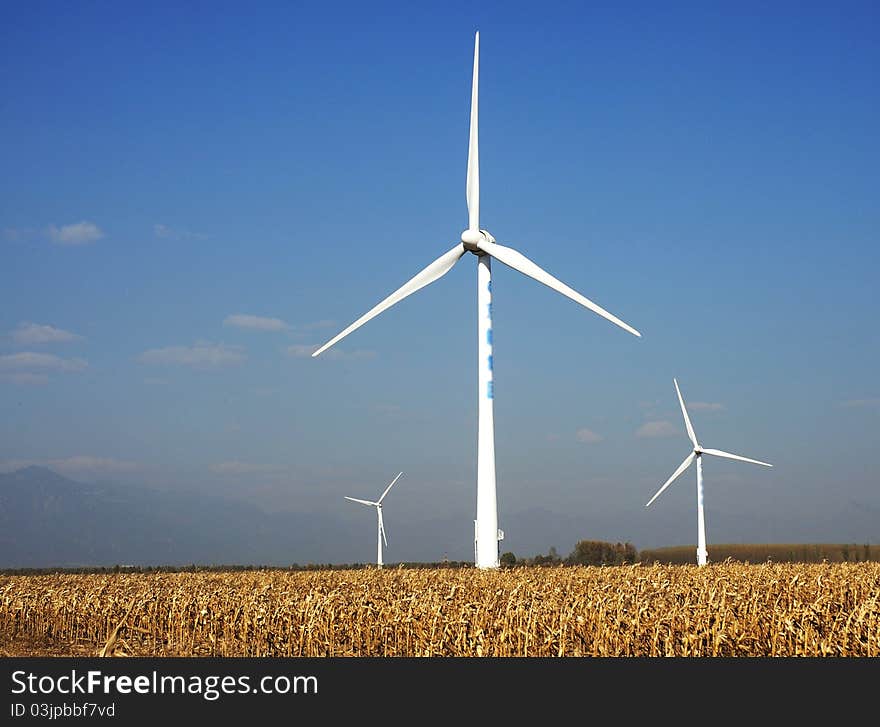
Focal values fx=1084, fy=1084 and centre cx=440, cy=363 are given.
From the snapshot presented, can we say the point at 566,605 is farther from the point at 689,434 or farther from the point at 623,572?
the point at 689,434

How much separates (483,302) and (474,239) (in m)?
3.29

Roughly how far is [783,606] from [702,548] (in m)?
52.0

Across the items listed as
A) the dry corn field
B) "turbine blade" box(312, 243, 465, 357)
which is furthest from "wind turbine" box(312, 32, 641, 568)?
the dry corn field

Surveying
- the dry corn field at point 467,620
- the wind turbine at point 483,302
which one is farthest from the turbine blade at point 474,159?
the dry corn field at point 467,620

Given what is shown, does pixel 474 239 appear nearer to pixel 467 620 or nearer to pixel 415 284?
pixel 415 284

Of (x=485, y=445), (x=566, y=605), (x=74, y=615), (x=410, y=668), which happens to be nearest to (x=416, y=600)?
(x=566, y=605)

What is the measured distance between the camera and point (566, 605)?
81.5 feet

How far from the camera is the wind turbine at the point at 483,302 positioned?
4931 centimetres

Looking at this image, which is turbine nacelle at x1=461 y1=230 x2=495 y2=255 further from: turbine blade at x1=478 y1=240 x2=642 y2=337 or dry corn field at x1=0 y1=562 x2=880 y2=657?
dry corn field at x1=0 y1=562 x2=880 y2=657

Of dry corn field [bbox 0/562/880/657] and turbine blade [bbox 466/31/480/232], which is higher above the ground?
turbine blade [bbox 466/31/480/232]

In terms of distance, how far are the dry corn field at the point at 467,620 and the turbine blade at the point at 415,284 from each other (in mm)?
19904

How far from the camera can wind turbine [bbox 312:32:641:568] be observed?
162 ft

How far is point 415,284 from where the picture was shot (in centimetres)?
5331

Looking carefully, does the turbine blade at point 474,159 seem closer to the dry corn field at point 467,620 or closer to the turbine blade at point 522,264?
the turbine blade at point 522,264
